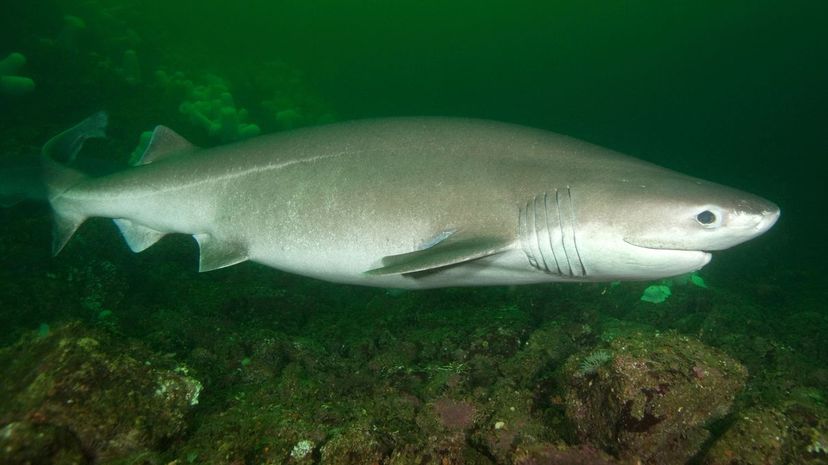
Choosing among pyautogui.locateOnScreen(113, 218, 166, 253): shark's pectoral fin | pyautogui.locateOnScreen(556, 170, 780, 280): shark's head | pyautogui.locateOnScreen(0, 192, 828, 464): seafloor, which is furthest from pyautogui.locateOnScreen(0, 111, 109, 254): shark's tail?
pyautogui.locateOnScreen(556, 170, 780, 280): shark's head

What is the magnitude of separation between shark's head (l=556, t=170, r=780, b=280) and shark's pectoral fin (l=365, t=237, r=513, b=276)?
2.08 feet

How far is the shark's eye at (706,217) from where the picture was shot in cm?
274

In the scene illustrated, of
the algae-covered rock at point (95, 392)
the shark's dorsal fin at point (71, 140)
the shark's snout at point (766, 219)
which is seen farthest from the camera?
the shark's dorsal fin at point (71, 140)

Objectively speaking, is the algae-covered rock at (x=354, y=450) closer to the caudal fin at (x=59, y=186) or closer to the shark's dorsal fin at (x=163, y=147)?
the shark's dorsal fin at (x=163, y=147)

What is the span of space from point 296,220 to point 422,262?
1.52 metres

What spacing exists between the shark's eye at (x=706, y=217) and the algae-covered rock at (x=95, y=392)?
133 inches

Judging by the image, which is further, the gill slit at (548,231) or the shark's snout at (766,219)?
the gill slit at (548,231)

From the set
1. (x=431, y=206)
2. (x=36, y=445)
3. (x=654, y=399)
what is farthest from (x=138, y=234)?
(x=654, y=399)

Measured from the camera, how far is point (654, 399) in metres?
2.36

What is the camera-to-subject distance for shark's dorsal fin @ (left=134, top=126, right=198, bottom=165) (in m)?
4.92

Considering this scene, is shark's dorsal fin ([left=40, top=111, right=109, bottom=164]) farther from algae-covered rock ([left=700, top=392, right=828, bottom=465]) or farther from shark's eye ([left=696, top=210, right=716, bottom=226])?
algae-covered rock ([left=700, top=392, right=828, bottom=465])

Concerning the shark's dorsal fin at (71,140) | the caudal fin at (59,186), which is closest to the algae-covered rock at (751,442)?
the caudal fin at (59,186)

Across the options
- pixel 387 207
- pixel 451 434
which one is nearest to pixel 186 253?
pixel 387 207

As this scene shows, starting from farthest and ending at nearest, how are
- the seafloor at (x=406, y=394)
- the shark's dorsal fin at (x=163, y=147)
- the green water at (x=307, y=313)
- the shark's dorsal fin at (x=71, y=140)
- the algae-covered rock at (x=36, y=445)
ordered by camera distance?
the shark's dorsal fin at (x=71, y=140) < the shark's dorsal fin at (x=163, y=147) < the green water at (x=307, y=313) < the seafloor at (x=406, y=394) < the algae-covered rock at (x=36, y=445)
